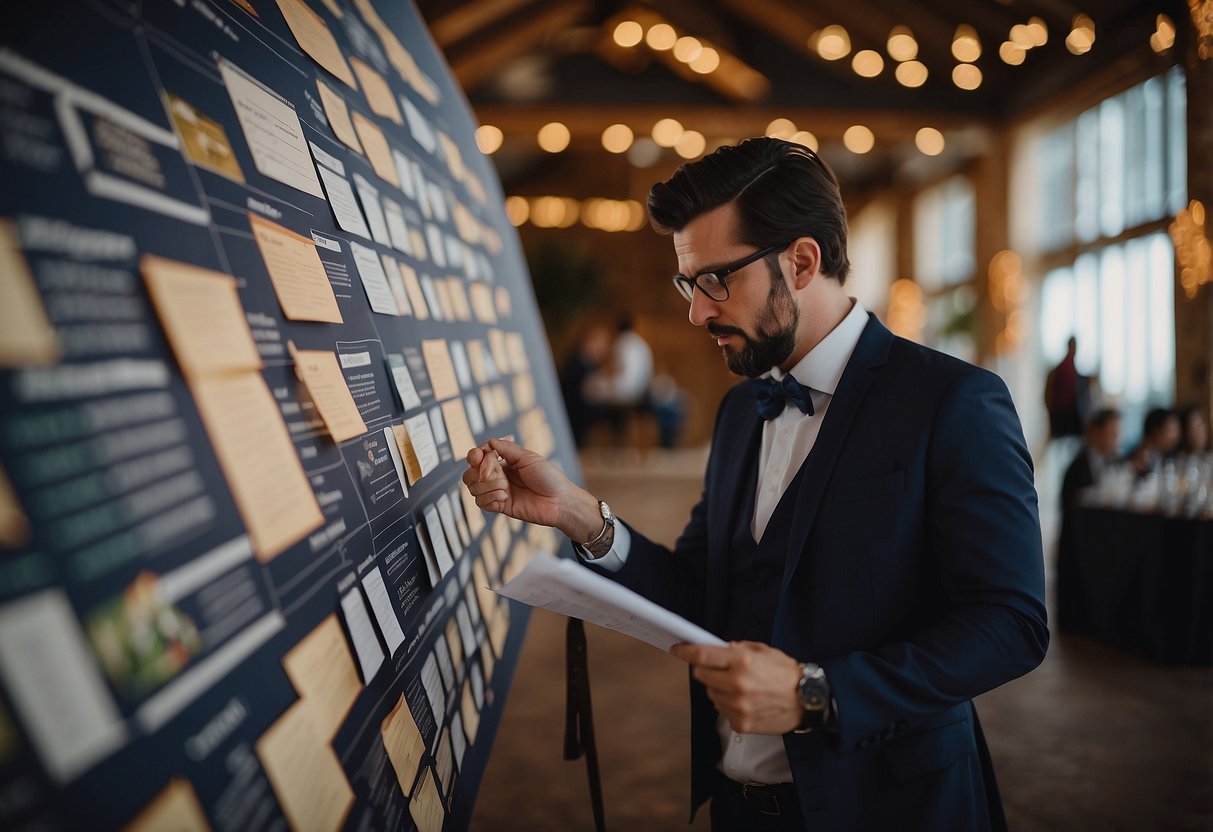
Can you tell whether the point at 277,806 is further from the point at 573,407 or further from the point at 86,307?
the point at 573,407

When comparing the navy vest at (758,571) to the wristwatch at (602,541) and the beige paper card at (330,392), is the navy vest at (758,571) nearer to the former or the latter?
the wristwatch at (602,541)

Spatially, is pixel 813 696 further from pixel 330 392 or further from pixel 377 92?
pixel 377 92

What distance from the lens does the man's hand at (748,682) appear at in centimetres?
107

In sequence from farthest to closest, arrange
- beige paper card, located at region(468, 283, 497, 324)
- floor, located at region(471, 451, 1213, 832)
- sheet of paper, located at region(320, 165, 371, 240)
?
floor, located at region(471, 451, 1213, 832), beige paper card, located at region(468, 283, 497, 324), sheet of paper, located at region(320, 165, 371, 240)

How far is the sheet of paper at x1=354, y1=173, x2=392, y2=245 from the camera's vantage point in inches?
Answer: 51.2

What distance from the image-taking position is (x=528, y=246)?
1614cm

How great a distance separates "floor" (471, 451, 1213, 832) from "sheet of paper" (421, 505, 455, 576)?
1736mm

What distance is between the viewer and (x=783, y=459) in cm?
155

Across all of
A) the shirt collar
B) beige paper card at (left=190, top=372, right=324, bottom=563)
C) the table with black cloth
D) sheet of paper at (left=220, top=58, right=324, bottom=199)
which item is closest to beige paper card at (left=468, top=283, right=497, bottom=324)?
the shirt collar

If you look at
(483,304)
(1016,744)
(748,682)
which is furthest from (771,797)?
(1016,744)

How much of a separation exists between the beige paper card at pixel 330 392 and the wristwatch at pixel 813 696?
0.70 meters

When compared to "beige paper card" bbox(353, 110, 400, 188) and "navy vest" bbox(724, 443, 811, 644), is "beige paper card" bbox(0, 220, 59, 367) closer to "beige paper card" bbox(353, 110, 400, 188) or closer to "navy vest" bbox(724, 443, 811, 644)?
"beige paper card" bbox(353, 110, 400, 188)

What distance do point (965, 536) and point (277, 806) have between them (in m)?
0.99

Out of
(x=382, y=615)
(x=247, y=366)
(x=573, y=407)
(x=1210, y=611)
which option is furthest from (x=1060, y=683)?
(x=573, y=407)
